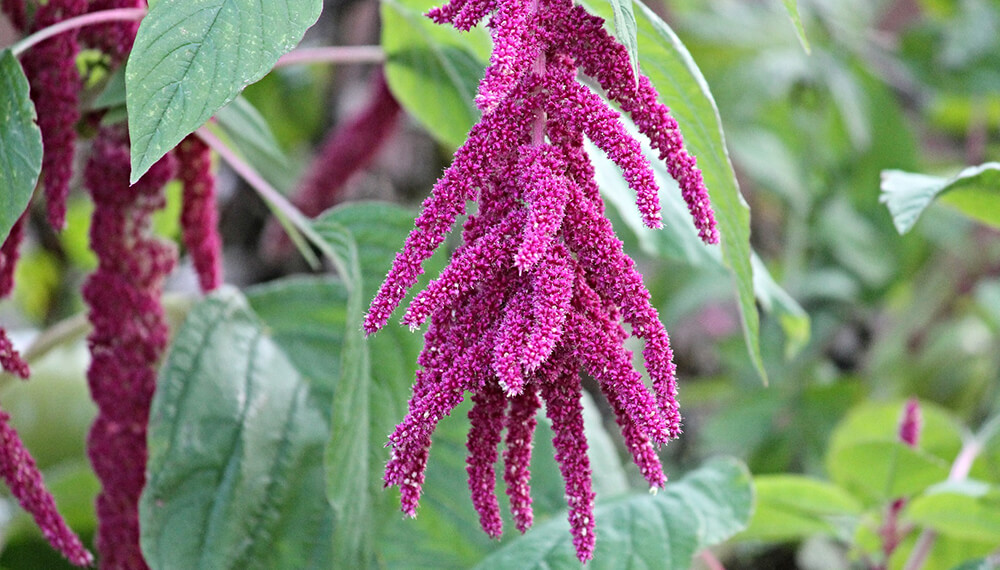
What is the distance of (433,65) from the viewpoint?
658 mm

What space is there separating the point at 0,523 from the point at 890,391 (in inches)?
44.1

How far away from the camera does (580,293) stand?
0.33m

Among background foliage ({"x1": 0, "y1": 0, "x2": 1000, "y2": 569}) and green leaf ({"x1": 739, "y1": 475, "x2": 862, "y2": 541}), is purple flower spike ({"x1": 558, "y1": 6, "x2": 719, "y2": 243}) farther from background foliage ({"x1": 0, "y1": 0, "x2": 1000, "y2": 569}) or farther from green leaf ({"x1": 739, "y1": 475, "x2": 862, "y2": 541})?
green leaf ({"x1": 739, "y1": 475, "x2": 862, "y2": 541})

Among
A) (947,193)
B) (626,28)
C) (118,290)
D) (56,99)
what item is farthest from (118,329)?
(947,193)

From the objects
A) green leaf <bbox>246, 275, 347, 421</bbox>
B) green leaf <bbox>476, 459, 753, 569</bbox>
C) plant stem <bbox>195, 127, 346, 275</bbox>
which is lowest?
green leaf <bbox>476, 459, 753, 569</bbox>

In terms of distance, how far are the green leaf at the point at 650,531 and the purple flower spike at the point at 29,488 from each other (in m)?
0.19

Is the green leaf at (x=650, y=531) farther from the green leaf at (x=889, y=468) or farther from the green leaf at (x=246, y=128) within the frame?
the green leaf at (x=246, y=128)

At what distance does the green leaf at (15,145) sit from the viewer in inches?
14.6

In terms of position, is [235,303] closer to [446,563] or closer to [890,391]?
[446,563]

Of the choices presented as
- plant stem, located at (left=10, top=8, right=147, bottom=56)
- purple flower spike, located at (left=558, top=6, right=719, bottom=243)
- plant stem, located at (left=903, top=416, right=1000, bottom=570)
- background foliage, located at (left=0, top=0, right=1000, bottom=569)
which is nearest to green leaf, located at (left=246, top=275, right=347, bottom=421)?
background foliage, located at (left=0, top=0, right=1000, bottom=569)

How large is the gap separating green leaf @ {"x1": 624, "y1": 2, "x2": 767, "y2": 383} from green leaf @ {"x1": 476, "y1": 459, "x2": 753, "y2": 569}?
0.37ft

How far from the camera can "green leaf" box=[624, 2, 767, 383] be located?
405 mm

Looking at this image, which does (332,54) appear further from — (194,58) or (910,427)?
→ (910,427)

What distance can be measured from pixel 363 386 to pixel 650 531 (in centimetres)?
16
